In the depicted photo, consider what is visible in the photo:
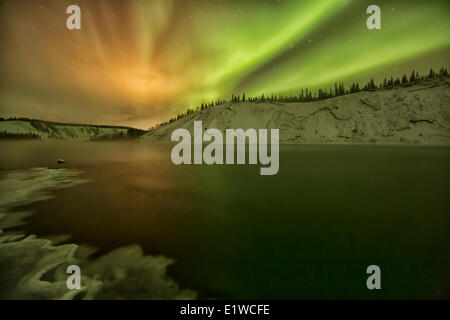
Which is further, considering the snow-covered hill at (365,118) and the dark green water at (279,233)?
the snow-covered hill at (365,118)

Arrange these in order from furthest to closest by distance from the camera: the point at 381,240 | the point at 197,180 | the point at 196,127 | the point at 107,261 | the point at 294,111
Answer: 1. the point at 196,127
2. the point at 294,111
3. the point at 197,180
4. the point at 381,240
5. the point at 107,261

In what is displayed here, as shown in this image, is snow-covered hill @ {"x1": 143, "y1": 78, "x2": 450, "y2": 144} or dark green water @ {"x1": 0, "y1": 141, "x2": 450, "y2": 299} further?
snow-covered hill @ {"x1": 143, "y1": 78, "x2": 450, "y2": 144}

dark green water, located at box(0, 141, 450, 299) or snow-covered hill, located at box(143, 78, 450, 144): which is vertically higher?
snow-covered hill, located at box(143, 78, 450, 144)

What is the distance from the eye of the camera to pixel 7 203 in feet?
29.1

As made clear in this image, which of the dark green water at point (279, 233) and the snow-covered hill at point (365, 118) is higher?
the snow-covered hill at point (365, 118)

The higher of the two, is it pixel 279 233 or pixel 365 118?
pixel 365 118

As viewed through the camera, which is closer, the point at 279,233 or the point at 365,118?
the point at 279,233

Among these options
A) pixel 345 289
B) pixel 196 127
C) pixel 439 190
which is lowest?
pixel 345 289

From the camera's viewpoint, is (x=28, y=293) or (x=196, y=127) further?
(x=196, y=127)
